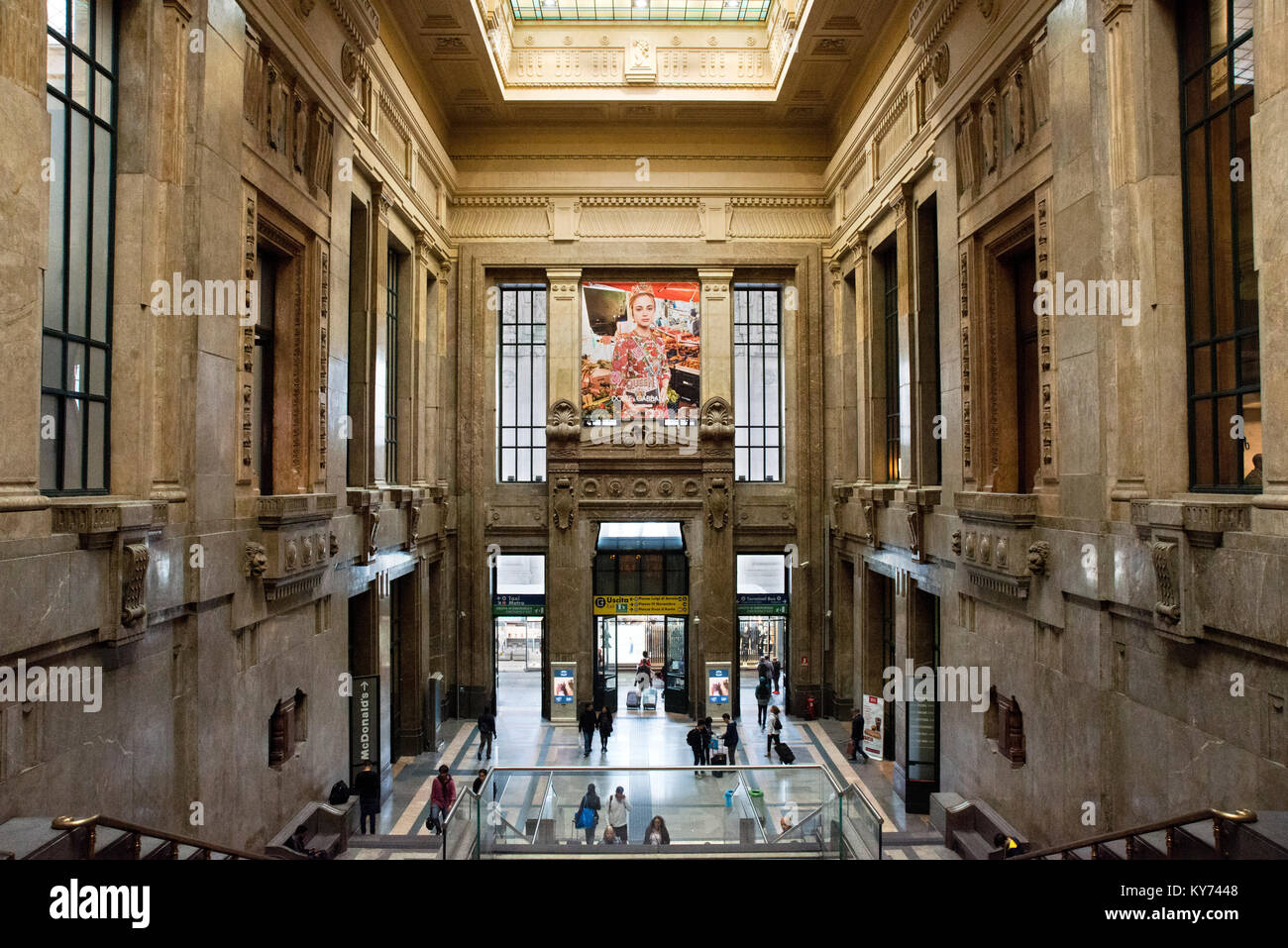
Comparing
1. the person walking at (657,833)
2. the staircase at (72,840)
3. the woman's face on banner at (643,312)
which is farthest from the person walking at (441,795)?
the woman's face on banner at (643,312)

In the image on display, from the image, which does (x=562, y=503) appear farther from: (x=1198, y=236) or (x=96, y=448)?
(x=1198, y=236)

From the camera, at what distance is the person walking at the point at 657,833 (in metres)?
8.31

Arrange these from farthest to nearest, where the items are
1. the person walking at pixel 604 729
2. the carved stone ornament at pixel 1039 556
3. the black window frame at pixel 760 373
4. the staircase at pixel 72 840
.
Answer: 1. the black window frame at pixel 760 373
2. the person walking at pixel 604 729
3. the carved stone ornament at pixel 1039 556
4. the staircase at pixel 72 840

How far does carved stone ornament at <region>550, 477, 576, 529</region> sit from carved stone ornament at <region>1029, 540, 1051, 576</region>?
1213cm

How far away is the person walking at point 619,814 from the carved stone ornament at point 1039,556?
5329 mm

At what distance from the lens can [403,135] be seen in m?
16.0

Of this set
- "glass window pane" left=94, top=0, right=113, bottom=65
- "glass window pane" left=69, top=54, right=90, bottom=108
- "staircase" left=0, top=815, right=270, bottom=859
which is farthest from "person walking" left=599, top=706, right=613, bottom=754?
"glass window pane" left=94, top=0, right=113, bottom=65

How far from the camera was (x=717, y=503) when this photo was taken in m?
19.8

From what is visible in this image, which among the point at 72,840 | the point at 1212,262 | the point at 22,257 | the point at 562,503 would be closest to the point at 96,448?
the point at 22,257

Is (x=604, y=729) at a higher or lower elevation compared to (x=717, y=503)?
lower

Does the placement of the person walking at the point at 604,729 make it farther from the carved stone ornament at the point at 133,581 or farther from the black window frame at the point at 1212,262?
the black window frame at the point at 1212,262

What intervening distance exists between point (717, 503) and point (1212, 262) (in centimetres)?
1337
